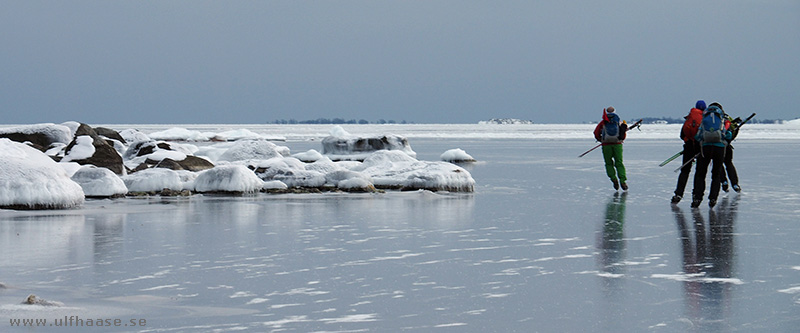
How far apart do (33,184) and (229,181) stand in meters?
4.70

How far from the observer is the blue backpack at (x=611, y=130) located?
19.3 metres

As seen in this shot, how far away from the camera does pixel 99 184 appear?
17.1 m

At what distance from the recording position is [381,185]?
19797 millimetres

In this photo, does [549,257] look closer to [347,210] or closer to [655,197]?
[347,210]

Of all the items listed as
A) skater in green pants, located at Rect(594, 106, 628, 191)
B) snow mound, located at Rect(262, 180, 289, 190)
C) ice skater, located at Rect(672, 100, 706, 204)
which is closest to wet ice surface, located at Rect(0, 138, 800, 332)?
ice skater, located at Rect(672, 100, 706, 204)

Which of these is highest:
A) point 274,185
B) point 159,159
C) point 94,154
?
point 94,154

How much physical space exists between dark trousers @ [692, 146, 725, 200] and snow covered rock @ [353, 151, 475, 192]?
5.14m

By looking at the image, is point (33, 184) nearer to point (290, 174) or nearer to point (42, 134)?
point (290, 174)

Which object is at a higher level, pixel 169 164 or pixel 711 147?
pixel 711 147

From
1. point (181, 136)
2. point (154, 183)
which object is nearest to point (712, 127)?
point (154, 183)

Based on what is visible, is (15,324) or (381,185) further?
(381,185)

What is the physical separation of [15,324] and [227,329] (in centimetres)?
132

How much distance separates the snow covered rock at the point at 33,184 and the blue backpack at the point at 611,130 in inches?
396

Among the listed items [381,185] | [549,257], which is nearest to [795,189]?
[381,185]
